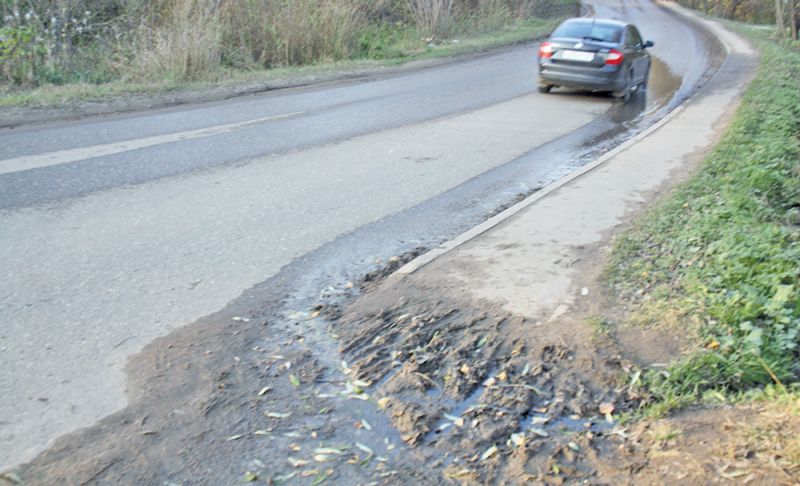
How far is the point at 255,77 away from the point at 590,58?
6971mm

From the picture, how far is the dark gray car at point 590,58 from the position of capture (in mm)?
15422

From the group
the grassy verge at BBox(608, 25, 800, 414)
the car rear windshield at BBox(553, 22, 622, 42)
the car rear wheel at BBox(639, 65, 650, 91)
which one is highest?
the car rear windshield at BBox(553, 22, 622, 42)

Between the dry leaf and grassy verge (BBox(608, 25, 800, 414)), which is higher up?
grassy verge (BBox(608, 25, 800, 414))

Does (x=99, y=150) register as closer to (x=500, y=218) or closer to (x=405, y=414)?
(x=500, y=218)

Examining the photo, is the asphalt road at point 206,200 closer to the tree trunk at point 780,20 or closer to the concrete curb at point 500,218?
the concrete curb at point 500,218

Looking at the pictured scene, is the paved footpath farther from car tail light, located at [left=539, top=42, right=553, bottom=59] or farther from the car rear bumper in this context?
car tail light, located at [left=539, top=42, right=553, bottom=59]

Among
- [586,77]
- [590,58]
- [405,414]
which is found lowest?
[405,414]

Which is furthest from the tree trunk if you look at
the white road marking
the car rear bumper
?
the white road marking

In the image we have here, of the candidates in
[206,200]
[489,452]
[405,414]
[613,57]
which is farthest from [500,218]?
[613,57]

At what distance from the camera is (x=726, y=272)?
5238 millimetres

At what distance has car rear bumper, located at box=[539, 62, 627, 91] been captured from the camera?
15.4 meters

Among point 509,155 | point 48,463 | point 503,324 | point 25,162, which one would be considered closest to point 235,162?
point 25,162

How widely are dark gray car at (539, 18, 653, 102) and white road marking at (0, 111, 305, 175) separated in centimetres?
659

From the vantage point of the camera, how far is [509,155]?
10.6 metres
